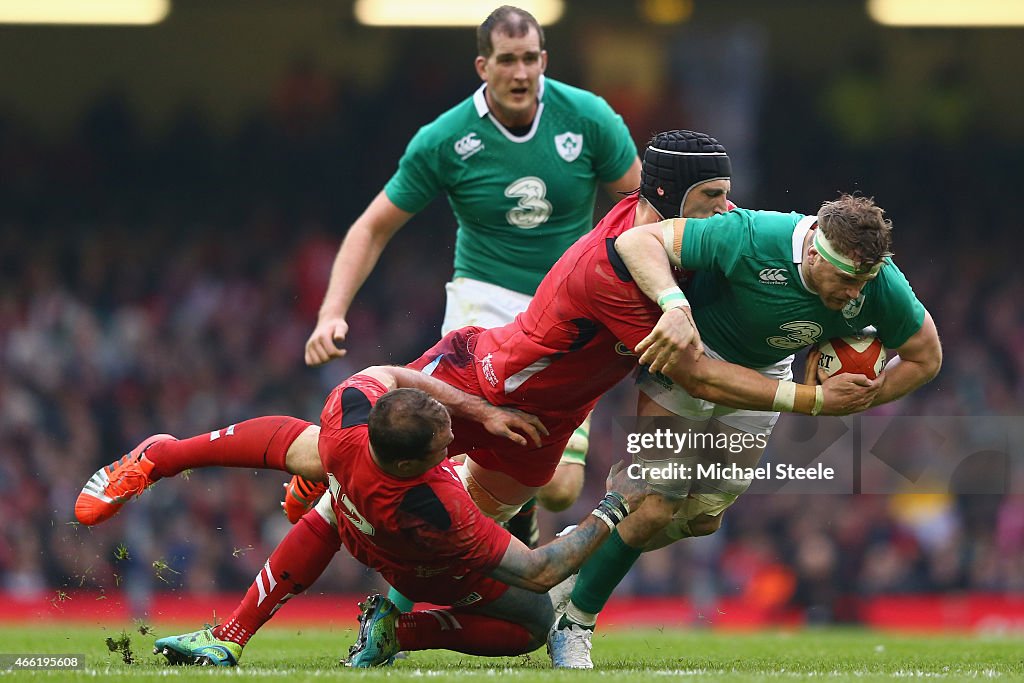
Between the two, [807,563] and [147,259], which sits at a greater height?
[147,259]

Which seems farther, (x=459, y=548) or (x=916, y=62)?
(x=916, y=62)

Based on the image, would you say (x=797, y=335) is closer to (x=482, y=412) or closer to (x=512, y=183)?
(x=482, y=412)

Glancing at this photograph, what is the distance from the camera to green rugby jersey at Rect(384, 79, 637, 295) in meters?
7.53

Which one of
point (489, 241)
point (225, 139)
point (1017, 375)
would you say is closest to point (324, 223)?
point (225, 139)

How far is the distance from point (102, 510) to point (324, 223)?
432 inches

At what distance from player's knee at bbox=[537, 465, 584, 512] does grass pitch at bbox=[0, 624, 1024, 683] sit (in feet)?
2.70

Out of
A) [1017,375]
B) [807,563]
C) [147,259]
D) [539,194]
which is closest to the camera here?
[539,194]

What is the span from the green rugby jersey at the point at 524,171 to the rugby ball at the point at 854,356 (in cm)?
209

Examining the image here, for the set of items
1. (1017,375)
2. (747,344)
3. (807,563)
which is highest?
(747,344)

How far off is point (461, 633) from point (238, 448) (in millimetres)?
1266

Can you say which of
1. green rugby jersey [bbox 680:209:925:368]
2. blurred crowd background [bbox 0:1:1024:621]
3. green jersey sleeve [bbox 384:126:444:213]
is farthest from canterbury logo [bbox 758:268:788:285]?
blurred crowd background [bbox 0:1:1024:621]

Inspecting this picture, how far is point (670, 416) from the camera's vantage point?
6.52 m

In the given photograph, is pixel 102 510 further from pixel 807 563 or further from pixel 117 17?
pixel 117 17

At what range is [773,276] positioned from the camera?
578 centimetres
